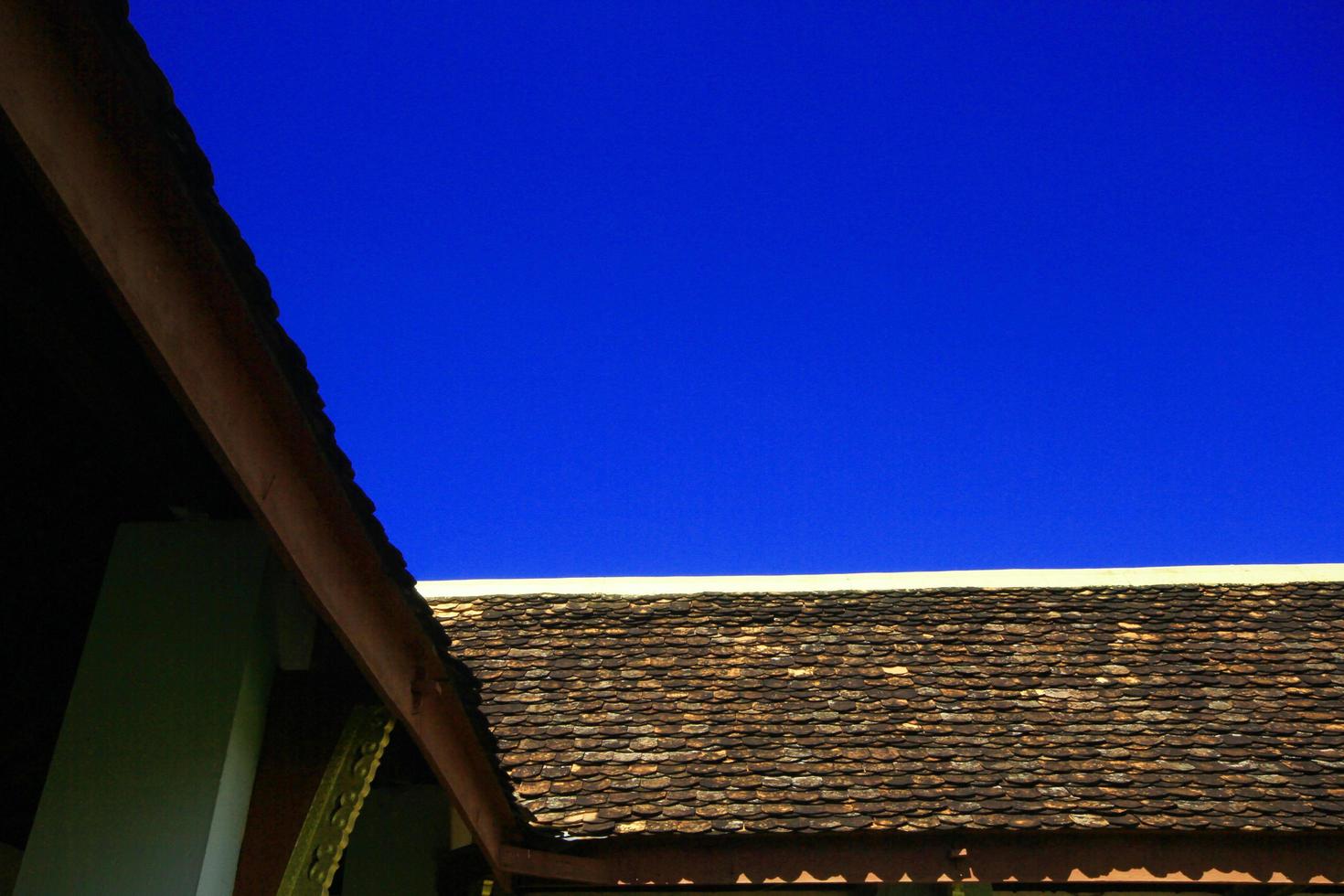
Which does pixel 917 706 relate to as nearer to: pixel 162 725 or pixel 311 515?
pixel 162 725

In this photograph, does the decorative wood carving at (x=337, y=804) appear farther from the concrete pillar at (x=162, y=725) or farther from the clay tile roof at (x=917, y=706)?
the clay tile roof at (x=917, y=706)

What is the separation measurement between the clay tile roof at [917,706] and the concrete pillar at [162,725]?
2159 mm

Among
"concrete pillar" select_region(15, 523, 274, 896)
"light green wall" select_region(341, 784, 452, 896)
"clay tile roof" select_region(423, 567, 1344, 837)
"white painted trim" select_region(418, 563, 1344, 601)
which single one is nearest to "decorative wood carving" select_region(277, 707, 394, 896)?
"concrete pillar" select_region(15, 523, 274, 896)

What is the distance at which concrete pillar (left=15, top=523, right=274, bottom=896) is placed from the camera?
10.9 feet

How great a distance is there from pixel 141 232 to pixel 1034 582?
7.75m

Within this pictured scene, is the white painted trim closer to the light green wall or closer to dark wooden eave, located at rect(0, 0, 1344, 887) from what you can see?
the light green wall

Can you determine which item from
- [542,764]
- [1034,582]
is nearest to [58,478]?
[542,764]

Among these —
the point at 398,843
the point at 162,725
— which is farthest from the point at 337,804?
the point at 398,843

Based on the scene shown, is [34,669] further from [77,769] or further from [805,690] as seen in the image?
[805,690]

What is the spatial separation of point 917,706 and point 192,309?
5289 mm

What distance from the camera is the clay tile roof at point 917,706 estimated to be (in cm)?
557

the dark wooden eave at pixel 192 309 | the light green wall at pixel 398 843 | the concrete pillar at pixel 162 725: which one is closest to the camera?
the dark wooden eave at pixel 192 309

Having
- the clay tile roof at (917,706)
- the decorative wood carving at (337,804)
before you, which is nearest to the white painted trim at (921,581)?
the clay tile roof at (917,706)

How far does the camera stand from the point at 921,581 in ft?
29.0
